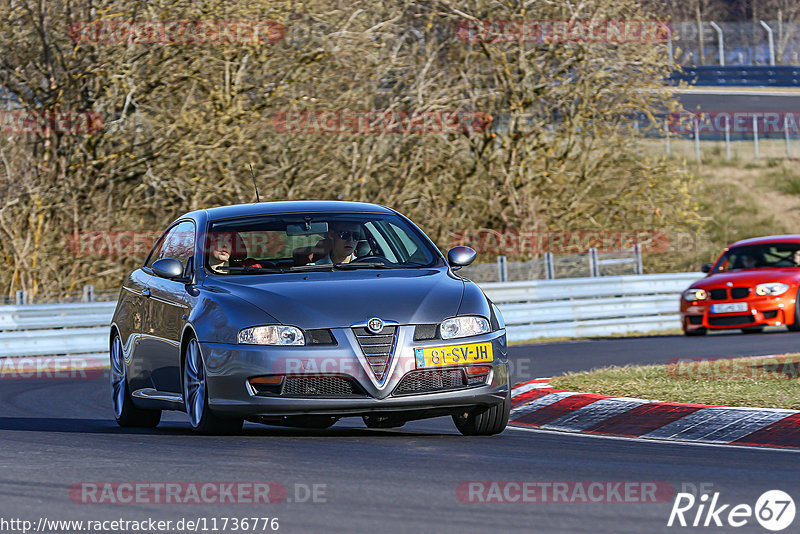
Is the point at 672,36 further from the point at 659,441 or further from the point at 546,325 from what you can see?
the point at 659,441

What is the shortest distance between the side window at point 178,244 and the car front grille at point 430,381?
2.09m

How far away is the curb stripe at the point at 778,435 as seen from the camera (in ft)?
26.8

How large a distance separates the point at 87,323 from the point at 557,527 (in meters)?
16.0

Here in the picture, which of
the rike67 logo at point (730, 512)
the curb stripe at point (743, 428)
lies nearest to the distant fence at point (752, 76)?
the curb stripe at point (743, 428)

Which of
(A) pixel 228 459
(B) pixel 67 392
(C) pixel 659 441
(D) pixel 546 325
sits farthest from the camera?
(D) pixel 546 325

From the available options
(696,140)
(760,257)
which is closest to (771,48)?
(696,140)

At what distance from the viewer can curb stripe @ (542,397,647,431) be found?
955 cm

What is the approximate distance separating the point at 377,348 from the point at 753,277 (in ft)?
45.2

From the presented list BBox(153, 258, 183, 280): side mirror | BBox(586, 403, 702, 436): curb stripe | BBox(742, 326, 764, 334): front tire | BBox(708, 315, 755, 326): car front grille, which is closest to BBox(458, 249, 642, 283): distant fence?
BBox(742, 326, 764, 334): front tire

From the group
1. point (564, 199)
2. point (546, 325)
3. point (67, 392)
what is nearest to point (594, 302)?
point (546, 325)

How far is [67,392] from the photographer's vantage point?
14266 millimetres

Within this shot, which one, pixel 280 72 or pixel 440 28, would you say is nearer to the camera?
pixel 280 72

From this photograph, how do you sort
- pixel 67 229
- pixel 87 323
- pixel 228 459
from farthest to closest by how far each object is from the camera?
pixel 67 229, pixel 87 323, pixel 228 459

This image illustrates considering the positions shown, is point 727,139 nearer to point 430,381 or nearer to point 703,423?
point 703,423
